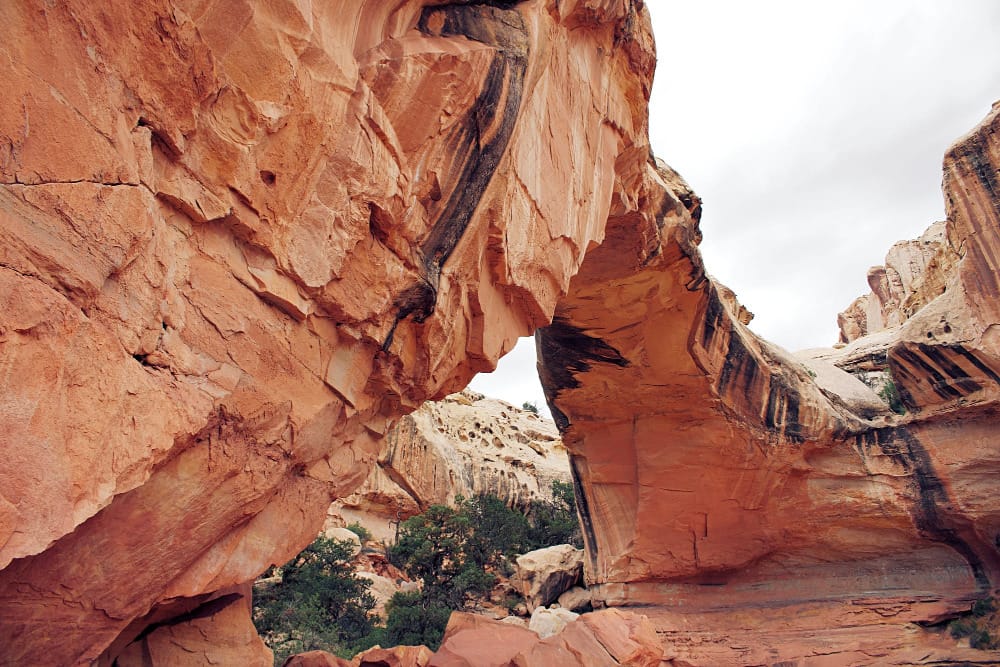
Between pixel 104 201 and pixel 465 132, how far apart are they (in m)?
2.87

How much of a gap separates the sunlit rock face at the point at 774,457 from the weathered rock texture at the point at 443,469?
10247 mm

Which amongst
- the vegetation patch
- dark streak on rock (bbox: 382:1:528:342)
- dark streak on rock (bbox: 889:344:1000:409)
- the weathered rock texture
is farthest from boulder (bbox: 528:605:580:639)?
the weathered rock texture

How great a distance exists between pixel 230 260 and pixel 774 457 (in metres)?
11.6

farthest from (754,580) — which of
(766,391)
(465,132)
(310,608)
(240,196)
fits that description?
(240,196)

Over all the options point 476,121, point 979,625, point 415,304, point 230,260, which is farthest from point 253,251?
point 979,625

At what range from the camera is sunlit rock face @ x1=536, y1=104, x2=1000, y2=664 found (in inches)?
463

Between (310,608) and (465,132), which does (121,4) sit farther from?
(310,608)

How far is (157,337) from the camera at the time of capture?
3.54m

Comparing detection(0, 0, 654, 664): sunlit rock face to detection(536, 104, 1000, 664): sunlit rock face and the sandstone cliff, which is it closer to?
the sandstone cliff

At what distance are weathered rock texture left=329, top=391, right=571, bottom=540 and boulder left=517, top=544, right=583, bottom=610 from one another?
6.78 metres

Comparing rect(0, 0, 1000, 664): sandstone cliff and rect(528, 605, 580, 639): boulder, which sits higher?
rect(0, 0, 1000, 664): sandstone cliff

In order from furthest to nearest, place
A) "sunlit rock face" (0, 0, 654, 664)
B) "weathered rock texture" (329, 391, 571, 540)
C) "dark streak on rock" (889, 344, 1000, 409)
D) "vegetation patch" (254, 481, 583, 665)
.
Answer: "weathered rock texture" (329, 391, 571, 540) → "vegetation patch" (254, 481, 583, 665) → "dark streak on rock" (889, 344, 1000, 409) → "sunlit rock face" (0, 0, 654, 664)

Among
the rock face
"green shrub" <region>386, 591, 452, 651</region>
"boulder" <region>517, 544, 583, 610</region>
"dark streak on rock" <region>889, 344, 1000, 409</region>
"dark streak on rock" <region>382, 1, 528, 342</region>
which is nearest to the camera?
"dark streak on rock" <region>382, 1, 528, 342</region>

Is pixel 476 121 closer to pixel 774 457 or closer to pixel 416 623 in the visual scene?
pixel 774 457
